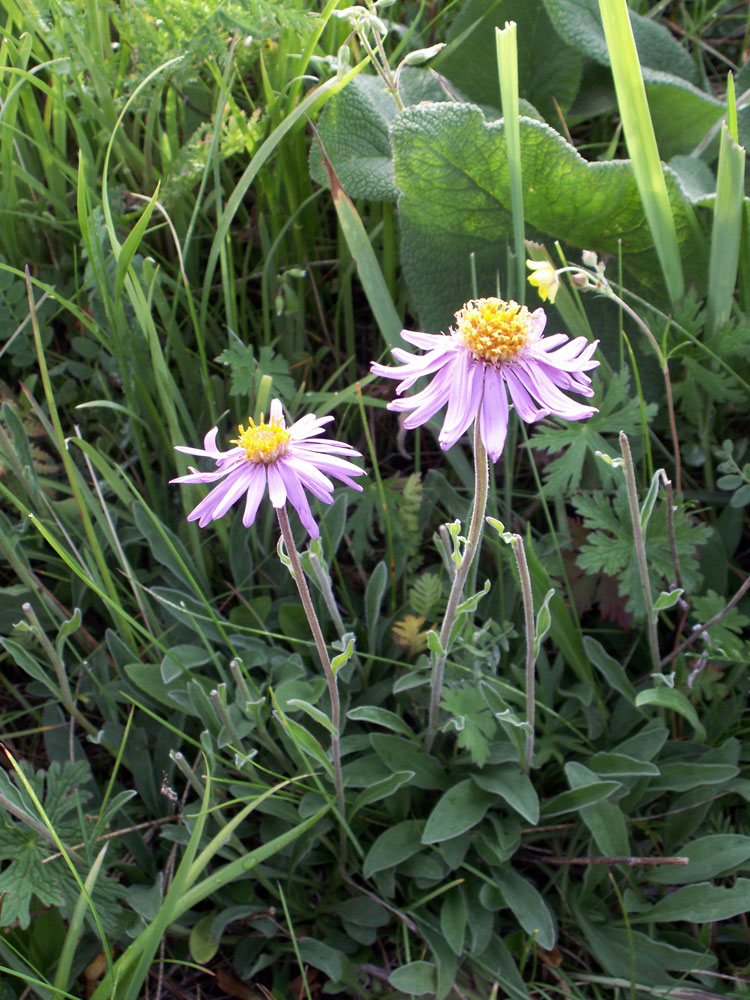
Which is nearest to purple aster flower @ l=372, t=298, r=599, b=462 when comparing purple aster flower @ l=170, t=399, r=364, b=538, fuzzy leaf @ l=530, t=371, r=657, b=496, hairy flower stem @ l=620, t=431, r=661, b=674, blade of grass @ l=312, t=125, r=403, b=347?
purple aster flower @ l=170, t=399, r=364, b=538

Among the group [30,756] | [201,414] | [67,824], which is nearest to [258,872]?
[67,824]

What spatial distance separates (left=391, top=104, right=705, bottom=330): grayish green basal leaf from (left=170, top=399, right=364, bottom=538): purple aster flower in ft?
3.30

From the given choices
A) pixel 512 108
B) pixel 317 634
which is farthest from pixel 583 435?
pixel 317 634

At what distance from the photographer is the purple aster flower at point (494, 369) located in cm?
142

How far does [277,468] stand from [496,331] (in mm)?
455

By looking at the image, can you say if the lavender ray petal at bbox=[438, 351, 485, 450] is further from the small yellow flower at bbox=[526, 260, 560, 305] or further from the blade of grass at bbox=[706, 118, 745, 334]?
the blade of grass at bbox=[706, 118, 745, 334]

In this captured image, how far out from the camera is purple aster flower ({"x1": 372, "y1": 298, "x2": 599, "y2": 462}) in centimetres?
142

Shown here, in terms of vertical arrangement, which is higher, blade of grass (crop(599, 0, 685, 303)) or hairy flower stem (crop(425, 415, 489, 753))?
blade of grass (crop(599, 0, 685, 303))

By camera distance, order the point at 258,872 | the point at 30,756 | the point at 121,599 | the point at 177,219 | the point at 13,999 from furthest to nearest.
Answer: the point at 177,219
the point at 121,599
the point at 30,756
the point at 258,872
the point at 13,999

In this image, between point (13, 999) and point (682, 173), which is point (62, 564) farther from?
point (682, 173)

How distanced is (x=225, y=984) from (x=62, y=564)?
1.13 meters

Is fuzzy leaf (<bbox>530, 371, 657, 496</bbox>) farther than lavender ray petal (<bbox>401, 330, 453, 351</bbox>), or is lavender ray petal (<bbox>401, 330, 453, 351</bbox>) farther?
fuzzy leaf (<bbox>530, 371, 657, 496</bbox>)

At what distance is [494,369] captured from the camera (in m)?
1.46

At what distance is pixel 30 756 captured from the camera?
7.06 ft
